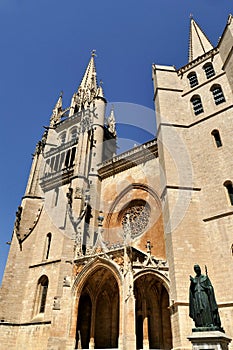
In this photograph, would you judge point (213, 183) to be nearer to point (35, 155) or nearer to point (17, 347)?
point (17, 347)

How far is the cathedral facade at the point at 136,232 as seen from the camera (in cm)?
1020

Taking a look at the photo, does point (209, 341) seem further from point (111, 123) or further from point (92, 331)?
point (111, 123)

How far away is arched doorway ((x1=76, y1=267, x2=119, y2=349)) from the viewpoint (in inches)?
445

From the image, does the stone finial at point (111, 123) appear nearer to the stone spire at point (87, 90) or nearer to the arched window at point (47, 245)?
the stone spire at point (87, 90)

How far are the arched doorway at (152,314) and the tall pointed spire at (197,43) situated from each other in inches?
597

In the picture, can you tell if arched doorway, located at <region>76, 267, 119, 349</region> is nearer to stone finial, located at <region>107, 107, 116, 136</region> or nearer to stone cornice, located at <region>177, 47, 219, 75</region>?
stone cornice, located at <region>177, 47, 219, 75</region>

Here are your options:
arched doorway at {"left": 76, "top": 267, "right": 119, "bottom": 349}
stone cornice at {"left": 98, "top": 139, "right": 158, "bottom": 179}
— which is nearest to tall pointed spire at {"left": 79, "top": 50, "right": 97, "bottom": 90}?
stone cornice at {"left": 98, "top": 139, "right": 158, "bottom": 179}

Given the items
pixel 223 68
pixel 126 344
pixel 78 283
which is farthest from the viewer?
pixel 223 68

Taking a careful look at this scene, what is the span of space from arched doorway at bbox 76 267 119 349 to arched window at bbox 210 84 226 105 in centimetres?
974

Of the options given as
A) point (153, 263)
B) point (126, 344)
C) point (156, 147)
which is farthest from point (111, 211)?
point (126, 344)

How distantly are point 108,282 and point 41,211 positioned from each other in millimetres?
7157

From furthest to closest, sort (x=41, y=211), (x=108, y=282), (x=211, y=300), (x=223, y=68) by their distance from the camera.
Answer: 1. (x=41, y=211)
2. (x=223, y=68)
3. (x=108, y=282)
4. (x=211, y=300)

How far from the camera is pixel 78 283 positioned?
11.4 metres

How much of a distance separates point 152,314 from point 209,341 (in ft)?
18.7
